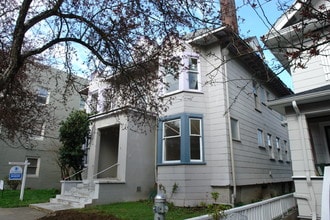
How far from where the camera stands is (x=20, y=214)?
9.80 meters

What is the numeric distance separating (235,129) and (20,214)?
953cm

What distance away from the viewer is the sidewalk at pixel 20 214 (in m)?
9.14

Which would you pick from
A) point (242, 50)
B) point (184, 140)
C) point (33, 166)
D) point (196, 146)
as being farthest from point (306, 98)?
point (33, 166)

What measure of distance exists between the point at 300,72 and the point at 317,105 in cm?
210

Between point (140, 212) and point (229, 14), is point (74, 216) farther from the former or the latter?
point (229, 14)

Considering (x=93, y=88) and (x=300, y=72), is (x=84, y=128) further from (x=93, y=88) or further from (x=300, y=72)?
(x=300, y=72)

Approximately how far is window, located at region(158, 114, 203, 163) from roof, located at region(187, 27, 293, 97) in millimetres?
3325

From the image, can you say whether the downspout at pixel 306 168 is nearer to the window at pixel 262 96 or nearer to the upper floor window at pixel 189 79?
the upper floor window at pixel 189 79

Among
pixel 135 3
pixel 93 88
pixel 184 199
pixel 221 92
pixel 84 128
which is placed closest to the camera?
pixel 135 3

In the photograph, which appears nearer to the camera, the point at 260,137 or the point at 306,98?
the point at 306,98

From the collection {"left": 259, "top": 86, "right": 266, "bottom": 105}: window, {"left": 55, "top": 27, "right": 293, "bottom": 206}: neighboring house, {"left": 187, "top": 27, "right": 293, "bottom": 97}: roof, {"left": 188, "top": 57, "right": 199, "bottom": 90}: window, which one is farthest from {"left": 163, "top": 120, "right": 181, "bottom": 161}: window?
{"left": 259, "top": 86, "right": 266, "bottom": 105}: window

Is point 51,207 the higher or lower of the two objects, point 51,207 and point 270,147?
the lower

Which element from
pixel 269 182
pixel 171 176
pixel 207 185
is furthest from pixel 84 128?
pixel 269 182

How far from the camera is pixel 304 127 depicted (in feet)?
27.6
